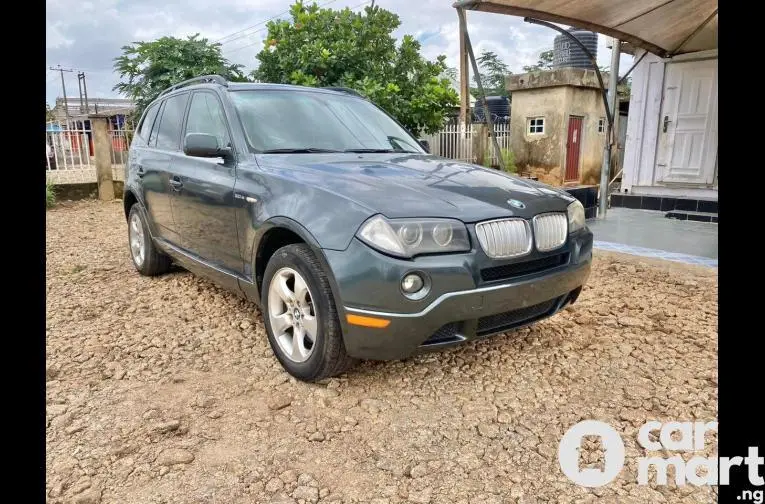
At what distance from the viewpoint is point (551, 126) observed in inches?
485

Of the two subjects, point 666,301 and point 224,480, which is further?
point 666,301

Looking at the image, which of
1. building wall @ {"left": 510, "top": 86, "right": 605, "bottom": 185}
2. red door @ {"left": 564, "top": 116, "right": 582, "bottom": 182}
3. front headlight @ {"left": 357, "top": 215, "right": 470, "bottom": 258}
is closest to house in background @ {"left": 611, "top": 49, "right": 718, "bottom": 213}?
building wall @ {"left": 510, "top": 86, "right": 605, "bottom": 185}

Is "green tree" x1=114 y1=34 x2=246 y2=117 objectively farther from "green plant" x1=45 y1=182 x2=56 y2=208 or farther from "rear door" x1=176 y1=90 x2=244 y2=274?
"rear door" x1=176 y1=90 x2=244 y2=274

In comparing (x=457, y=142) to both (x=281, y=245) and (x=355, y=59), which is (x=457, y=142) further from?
(x=281, y=245)

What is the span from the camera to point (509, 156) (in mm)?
12688

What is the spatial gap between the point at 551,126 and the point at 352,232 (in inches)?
441

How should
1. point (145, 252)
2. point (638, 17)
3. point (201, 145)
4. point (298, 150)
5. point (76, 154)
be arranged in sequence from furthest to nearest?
point (76, 154)
point (638, 17)
point (145, 252)
point (298, 150)
point (201, 145)

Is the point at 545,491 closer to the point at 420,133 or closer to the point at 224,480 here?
the point at 224,480

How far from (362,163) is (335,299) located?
3.28ft

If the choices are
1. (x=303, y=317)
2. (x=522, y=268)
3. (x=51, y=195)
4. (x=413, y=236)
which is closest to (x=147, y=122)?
(x=303, y=317)

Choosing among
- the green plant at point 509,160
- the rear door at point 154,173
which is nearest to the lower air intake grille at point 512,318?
the rear door at point 154,173

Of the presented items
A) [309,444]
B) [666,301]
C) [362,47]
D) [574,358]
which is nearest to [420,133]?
[362,47]

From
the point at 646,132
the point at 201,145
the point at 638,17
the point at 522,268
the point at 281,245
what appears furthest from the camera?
the point at 646,132

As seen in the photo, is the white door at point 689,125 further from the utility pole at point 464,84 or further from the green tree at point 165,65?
the green tree at point 165,65
